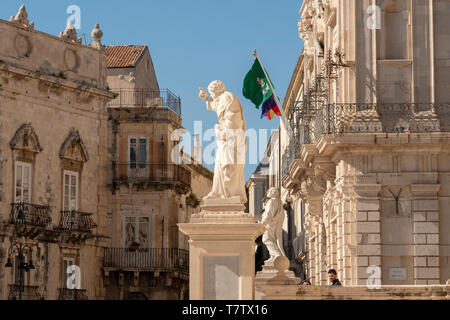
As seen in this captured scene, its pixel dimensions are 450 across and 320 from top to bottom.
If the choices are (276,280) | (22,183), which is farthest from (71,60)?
(276,280)

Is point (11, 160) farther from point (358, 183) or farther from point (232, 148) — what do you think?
point (232, 148)

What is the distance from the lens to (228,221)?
22.0 m

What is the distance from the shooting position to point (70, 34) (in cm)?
4734

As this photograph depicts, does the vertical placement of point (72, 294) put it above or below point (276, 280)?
below

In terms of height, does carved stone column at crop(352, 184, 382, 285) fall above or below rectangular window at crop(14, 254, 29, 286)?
above

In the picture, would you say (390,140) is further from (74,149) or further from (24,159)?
(74,149)

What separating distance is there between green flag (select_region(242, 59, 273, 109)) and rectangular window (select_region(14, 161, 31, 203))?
1186 centimetres

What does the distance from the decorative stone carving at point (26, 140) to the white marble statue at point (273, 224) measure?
711 inches

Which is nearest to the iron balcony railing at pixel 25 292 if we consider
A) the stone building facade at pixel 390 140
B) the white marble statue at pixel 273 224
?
the stone building facade at pixel 390 140

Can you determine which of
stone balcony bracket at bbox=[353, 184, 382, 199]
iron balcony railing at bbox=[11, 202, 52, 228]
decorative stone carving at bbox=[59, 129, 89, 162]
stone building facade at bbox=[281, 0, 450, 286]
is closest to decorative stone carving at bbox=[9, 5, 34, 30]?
decorative stone carving at bbox=[59, 129, 89, 162]

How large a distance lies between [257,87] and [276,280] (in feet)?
39.5

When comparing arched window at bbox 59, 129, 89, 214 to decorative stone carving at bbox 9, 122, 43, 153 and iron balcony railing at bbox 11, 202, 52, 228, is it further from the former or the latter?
decorative stone carving at bbox 9, 122, 43, 153

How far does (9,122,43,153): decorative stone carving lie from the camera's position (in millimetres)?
43562

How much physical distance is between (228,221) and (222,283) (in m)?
1.01
